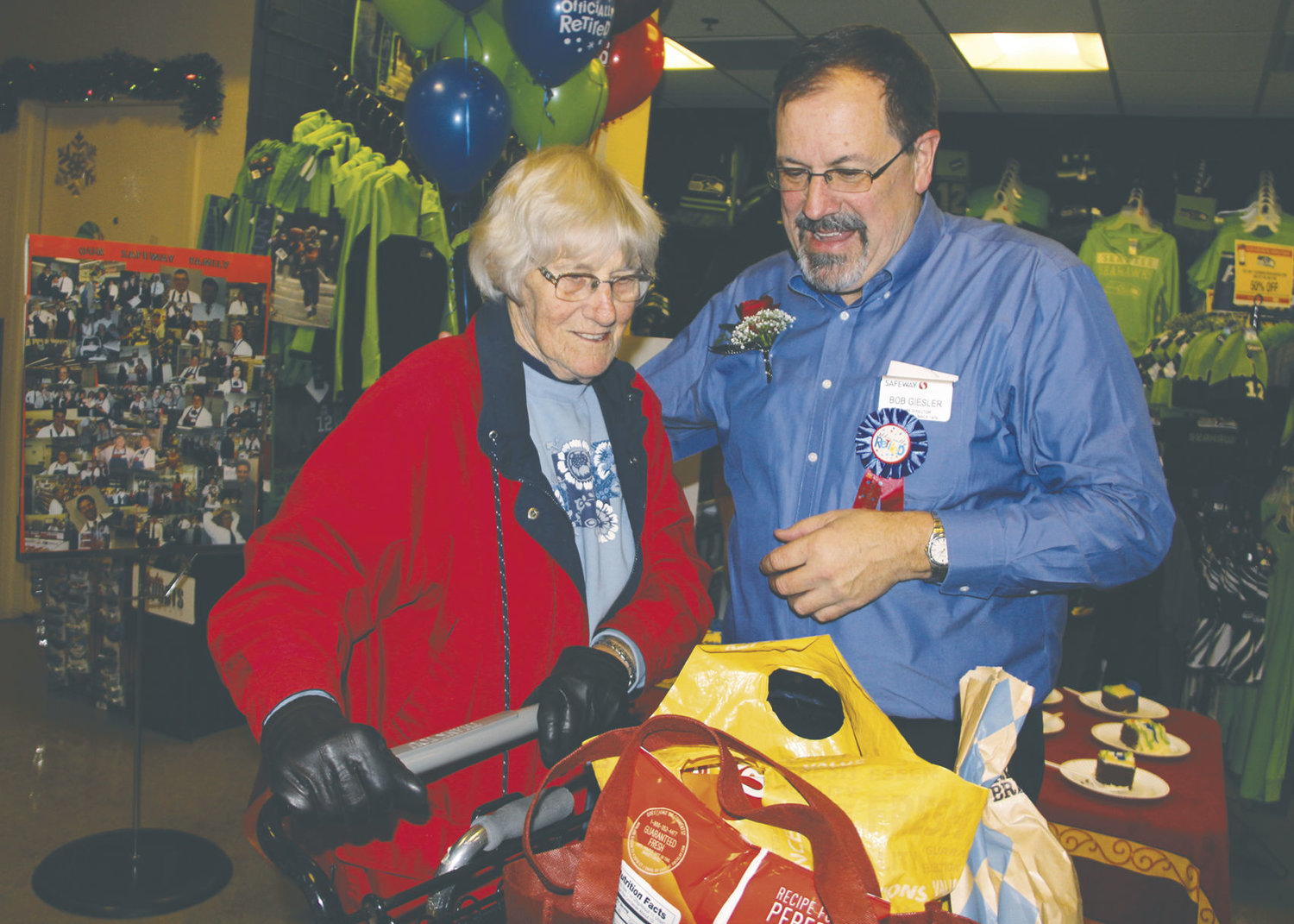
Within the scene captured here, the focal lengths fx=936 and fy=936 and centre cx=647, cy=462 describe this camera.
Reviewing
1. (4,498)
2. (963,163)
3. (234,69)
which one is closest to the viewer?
(234,69)

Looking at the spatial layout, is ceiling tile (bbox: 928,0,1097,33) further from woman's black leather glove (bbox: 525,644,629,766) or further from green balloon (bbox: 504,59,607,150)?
woman's black leather glove (bbox: 525,644,629,766)

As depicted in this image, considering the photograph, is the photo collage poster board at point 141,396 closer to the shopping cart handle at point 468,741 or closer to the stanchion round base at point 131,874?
the stanchion round base at point 131,874

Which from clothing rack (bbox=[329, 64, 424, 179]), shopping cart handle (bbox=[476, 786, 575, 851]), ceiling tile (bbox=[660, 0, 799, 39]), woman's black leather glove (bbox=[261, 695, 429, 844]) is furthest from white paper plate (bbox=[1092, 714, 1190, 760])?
ceiling tile (bbox=[660, 0, 799, 39])

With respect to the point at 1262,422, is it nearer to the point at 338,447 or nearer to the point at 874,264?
the point at 874,264

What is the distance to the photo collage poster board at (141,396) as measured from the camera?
2.79 m

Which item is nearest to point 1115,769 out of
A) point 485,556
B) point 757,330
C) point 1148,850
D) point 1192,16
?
point 1148,850

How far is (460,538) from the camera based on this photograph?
4.33 feet

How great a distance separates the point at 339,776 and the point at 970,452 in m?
0.96

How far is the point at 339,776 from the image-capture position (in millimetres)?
921

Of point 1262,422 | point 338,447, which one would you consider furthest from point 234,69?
→ point 1262,422

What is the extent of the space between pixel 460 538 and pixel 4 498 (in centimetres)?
557

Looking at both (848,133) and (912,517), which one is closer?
(912,517)

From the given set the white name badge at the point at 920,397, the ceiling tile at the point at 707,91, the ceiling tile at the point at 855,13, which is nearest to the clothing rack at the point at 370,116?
the ceiling tile at the point at 855,13

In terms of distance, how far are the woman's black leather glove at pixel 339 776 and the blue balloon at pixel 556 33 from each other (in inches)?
93.0
